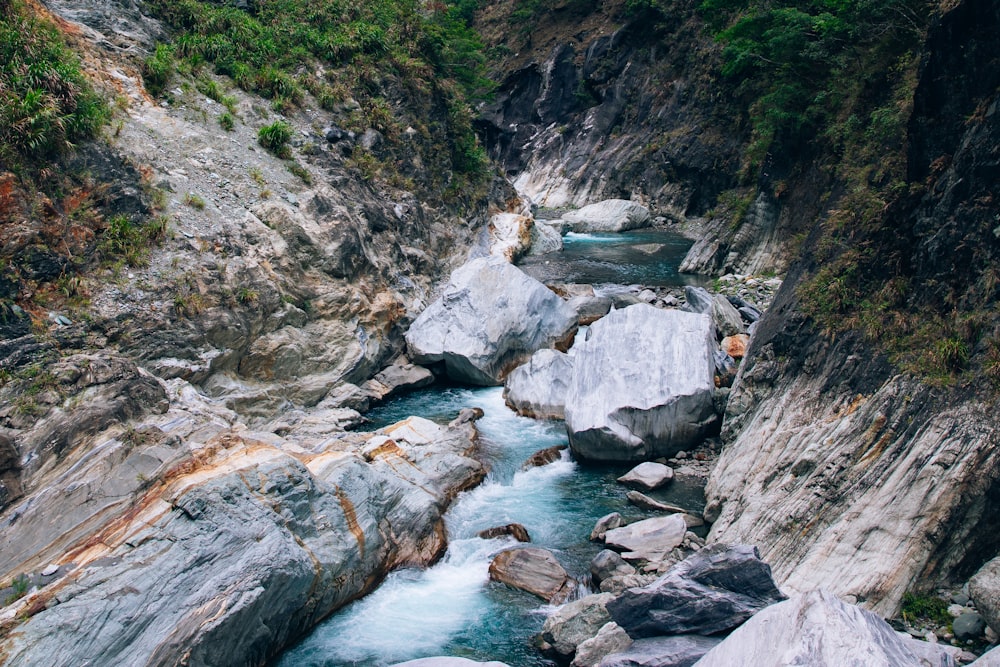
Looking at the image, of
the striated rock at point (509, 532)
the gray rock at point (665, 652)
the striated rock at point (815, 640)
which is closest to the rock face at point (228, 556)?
the striated rock at point (509, 532)

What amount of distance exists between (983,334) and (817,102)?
16.5 meters

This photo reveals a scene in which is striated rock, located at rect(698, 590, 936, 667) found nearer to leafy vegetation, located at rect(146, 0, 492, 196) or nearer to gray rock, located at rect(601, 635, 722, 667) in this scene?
gray rock, located at rect(601, 635, 722, 667)

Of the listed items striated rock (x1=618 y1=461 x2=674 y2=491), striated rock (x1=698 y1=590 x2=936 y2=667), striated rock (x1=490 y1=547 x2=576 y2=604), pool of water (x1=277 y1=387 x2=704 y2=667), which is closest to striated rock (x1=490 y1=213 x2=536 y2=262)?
pool of water (x1=277 y1=387 x2=704 y2=667)

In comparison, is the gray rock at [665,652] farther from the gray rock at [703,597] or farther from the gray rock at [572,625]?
the gray rock at [572,625]

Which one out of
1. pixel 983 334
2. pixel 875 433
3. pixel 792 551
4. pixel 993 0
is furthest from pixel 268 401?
pixel 993 0

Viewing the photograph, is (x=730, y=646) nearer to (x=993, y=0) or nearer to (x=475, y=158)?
(x=993, y=0)

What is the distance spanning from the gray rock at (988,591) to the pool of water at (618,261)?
18.5 m

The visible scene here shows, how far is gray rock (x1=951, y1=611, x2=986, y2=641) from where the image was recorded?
641 cm

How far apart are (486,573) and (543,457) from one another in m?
3.72

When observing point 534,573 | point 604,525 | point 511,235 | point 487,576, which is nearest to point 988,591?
point 604,525

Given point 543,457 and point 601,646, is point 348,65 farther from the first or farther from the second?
point 601,646

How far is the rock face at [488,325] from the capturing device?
56.9 ft

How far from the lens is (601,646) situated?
24.3ft

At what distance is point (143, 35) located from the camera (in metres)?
19.6
